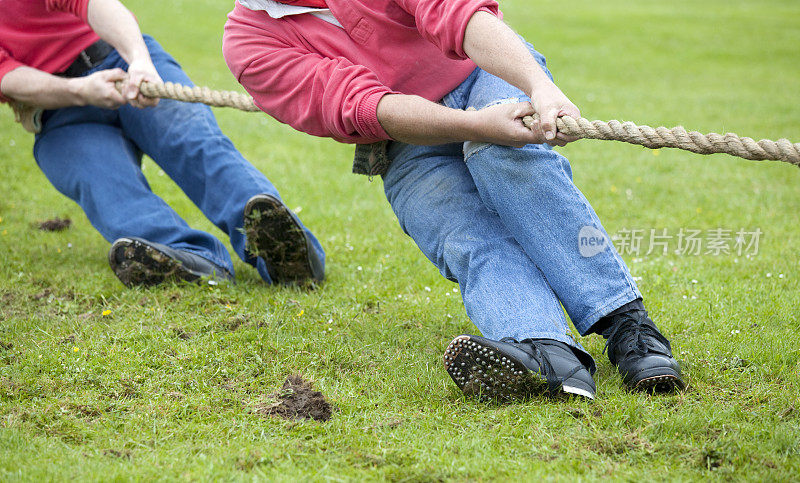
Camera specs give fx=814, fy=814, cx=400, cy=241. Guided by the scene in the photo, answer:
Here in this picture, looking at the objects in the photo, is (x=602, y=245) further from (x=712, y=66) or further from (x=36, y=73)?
(x=712, y=66)

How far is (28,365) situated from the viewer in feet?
8.95

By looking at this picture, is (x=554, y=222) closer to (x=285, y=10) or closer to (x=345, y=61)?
(x=345, y=61)

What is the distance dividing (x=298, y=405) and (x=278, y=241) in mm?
1145

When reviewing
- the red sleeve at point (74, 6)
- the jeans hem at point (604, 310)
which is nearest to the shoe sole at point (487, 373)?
the jeans hem at point (604, 310)

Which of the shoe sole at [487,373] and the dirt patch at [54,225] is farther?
the dirt patch at [54,225]

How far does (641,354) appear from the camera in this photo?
249 centimetres

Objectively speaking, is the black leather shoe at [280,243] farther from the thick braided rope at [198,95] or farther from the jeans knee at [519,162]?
the jeans knee at [519,162]

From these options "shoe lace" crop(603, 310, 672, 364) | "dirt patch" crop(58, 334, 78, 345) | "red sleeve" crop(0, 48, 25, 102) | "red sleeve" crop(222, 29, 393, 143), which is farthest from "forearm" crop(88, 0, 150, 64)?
"shoe lace" crop(603, 310, 672, 364)

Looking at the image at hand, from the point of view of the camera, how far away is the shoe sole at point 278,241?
3324 millimetres

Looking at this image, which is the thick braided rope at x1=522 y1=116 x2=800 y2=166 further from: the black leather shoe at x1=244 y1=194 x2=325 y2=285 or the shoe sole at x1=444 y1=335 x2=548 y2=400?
the black leather shoe at x1=244 y1=194 x2=325 y2=285

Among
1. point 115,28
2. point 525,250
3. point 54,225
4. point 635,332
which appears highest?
point 115,28

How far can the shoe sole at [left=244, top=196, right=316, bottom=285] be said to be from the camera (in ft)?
10.9

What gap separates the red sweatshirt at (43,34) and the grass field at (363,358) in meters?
0.96

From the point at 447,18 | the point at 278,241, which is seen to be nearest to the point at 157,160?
the point at 278,241
